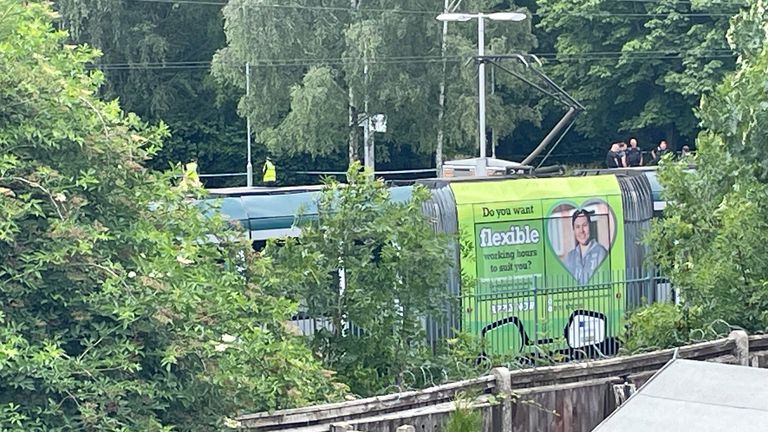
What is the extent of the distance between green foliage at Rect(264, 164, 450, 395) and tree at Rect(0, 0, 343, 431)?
2620 mm

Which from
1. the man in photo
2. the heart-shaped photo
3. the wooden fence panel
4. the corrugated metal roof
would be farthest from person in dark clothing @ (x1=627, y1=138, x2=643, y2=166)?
the corrugated metal roof

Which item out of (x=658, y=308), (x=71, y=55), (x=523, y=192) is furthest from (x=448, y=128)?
(x=71, y=55)

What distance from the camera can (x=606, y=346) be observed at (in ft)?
52.7

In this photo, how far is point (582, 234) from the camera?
1755 cm

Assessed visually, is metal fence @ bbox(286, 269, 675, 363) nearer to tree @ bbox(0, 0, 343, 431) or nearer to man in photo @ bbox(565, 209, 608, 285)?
man in photo @ bbox(565, 209, 608, 285)

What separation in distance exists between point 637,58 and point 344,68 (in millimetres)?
14444

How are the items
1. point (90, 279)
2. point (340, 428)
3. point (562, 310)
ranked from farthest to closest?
1. point (562, 310)
2. point (340, 428)
3. point (90, 279)

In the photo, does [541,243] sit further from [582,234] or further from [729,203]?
[729,203]

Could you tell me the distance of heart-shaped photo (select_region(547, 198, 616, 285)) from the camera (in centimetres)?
1725

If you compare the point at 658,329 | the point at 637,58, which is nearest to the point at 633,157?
the point at 637,58

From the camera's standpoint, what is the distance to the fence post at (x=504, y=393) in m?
7.65

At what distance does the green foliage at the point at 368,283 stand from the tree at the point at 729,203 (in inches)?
111

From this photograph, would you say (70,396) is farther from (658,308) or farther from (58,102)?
(658,308)

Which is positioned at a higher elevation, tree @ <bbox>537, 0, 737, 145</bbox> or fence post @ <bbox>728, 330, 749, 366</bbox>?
tree @ <bbox>537, 0, 737, 145</bbox>
